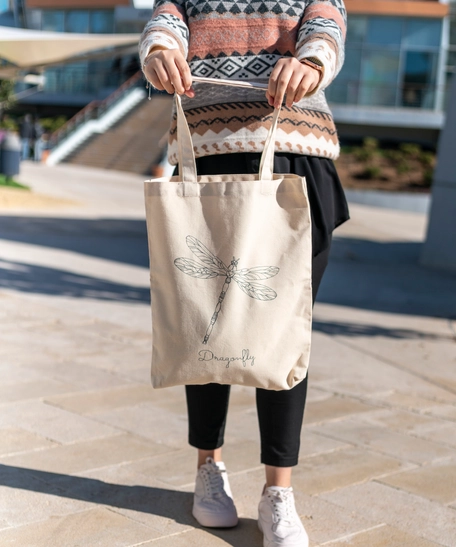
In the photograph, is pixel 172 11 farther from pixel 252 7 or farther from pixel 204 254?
pixel 204 254

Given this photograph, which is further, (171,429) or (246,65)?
(171,429)

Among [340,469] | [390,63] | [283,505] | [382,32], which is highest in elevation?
[382,32]

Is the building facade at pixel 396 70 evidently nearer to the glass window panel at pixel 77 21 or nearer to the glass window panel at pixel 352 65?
the glass window panel at pixel 352 65

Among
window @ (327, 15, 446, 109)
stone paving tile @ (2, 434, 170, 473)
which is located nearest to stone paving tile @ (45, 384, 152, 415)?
stone paving tile @ (2, 434, 170, 473)

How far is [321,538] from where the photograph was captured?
2.62 m

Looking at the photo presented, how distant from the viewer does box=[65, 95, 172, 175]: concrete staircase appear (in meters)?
28.2

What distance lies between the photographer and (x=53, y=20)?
1649 inches

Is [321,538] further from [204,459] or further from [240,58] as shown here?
[240,58]

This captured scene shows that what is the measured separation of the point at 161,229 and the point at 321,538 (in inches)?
44.3

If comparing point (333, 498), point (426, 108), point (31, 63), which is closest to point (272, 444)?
point (333, 498)

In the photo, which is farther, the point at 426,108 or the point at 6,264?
the point at 426,108

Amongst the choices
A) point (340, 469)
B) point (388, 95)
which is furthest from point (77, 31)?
point (340, 469)

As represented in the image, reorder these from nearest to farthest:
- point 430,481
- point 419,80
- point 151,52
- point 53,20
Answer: point 151,52 < point 430,481 < point 419,80 < point 53,20

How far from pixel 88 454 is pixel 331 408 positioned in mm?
1367
